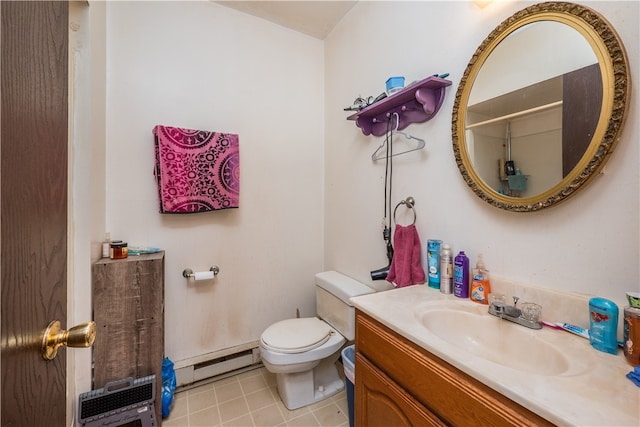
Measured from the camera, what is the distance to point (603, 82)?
2.55ft

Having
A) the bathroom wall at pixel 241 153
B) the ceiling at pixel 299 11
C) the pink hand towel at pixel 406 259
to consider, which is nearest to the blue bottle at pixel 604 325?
the pink hand towel at pixel 406 259

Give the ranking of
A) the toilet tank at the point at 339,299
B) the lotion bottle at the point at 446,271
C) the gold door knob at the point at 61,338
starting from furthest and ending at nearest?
the toilet tank at the point at 339,299
the lotion bottle at the point at 446,271
the gold door knob at the point at 61,338

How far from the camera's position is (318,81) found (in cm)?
219

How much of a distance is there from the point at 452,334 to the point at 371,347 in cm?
29

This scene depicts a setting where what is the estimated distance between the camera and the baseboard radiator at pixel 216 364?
5.74 ft

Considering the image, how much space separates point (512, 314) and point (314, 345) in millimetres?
998

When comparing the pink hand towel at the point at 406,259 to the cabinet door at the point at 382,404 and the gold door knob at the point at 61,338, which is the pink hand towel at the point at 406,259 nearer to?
the cabinet door at the point at 382,404

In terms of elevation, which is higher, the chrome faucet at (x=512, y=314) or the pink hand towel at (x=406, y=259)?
the pink hand towel at (x=406, y=259)

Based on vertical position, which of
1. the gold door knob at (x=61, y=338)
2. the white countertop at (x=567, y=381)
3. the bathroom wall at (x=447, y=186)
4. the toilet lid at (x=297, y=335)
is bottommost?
the toilet lid at (x=297, y=335)

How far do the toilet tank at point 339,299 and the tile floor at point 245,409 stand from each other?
1.45ft

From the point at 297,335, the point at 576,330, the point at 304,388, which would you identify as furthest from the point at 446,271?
the point at 304,388

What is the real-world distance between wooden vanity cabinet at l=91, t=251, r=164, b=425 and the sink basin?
1344 millimetres

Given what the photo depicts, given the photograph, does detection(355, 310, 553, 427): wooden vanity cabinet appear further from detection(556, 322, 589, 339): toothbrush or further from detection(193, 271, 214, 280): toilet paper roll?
detection(193, 271, 214, 280): toilet paper roll

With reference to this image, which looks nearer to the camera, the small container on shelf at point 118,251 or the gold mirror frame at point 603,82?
the gold mirror frame at point 603,82
